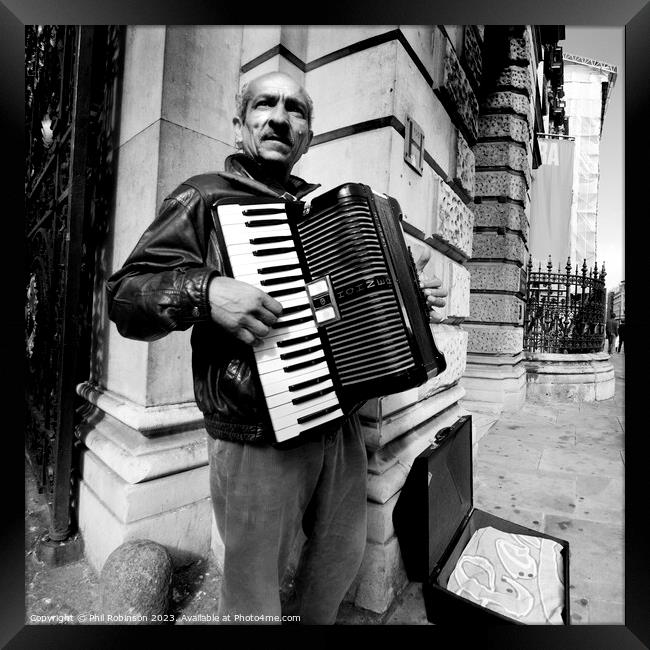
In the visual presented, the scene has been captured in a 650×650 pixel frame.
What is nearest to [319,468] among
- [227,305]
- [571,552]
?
[227,305]

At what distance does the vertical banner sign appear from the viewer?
5.94 metres

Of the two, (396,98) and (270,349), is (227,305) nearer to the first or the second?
(270,349)

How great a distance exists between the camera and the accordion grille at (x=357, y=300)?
1138mm

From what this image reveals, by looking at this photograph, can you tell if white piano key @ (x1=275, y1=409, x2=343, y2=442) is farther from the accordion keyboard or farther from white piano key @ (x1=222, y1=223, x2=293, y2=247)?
white piano key @ (x1=222, y1=223, x2=293, y2=247)

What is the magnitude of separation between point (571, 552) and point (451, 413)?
0.98 meters

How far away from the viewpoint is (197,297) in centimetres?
101

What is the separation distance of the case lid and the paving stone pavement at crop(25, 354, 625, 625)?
0.79 feet

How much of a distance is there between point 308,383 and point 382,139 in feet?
4.43

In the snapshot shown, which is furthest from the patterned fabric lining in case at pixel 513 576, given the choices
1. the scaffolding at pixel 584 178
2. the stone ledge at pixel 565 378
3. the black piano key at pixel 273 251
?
the scaffolding at pixel 584 178

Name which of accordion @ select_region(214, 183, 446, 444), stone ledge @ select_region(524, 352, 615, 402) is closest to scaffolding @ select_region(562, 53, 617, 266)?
stone ledge @ select_region(524, 352, 615, 402)

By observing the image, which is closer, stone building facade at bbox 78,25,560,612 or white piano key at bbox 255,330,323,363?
white piano key at bbox 255,330,323,363
